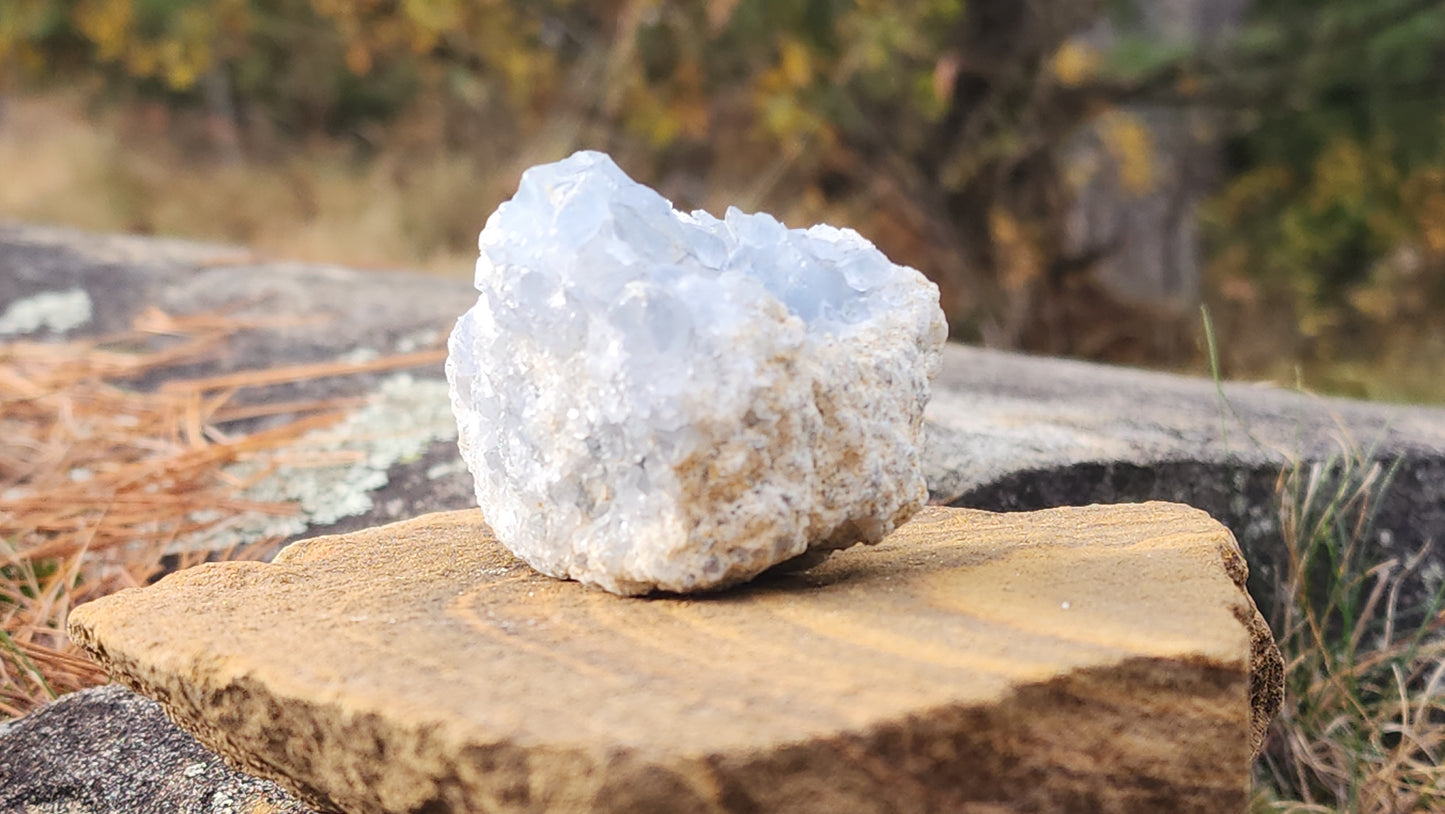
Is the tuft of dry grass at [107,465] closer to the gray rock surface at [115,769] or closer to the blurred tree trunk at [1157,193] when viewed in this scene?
the gray rock surface at [115,769]

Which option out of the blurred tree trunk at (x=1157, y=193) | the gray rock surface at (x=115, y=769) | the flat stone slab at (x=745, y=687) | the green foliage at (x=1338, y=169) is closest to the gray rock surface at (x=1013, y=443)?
the gray rock surface at (x=115, y=769)

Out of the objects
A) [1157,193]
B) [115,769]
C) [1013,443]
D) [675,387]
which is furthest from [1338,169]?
[115,769]

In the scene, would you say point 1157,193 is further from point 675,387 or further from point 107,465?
point 675,387

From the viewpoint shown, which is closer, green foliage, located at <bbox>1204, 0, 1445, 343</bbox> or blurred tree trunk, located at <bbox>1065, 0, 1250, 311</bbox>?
green foliage, located at <bbox>1204, 0, 1445, 343</bbox>

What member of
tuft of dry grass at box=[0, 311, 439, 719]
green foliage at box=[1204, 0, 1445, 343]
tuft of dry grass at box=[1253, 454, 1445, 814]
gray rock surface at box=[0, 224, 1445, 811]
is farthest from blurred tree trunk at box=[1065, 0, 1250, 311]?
tuft of dry grass at box=[0, 311, 439, 719]

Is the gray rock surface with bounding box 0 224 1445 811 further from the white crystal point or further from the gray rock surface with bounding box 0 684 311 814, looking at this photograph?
the white crystal point

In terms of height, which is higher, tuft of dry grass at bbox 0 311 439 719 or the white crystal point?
the white crystal point

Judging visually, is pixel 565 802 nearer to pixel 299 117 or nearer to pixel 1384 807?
pixel 1384 807

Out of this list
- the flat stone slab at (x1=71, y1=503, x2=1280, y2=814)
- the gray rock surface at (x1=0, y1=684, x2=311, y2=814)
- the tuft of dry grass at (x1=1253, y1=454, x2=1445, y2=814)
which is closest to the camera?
the flat stone slab at (x1=71, y1=503, x2=1280, y2=814)
